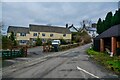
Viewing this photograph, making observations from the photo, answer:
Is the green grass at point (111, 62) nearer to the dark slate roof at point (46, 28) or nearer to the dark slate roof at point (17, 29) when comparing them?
the dark slate roof at point (17, 29)

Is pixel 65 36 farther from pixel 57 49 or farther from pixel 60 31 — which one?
pixel 57 49

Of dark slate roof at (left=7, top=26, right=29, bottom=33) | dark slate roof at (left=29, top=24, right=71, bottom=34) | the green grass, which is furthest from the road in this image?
dark slate roof at (left=29, top=24, right=71, bottom=34)

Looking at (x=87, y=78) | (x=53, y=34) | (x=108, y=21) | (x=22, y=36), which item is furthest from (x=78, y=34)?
(x=87, y=78)

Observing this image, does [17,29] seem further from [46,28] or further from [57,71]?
[57,71]

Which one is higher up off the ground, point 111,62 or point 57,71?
point 111,62

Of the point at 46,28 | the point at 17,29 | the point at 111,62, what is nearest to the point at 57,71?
the point at 111,62

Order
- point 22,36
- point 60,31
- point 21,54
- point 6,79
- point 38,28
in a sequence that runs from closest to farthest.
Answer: point 6,79, point 21,54, point 22,36, point 38,28, point 60,31

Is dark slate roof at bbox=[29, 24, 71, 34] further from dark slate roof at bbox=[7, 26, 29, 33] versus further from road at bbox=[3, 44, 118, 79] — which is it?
road at bbox=[3, 44, 118, 79]

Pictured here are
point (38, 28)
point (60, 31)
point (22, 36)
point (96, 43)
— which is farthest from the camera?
point (60, 31)

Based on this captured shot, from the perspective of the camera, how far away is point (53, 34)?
88.8 meters

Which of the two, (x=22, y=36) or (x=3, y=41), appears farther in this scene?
(x=22, y=36)

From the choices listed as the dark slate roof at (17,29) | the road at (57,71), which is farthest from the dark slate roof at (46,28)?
the road at (57,71)

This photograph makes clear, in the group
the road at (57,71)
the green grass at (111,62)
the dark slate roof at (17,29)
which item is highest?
the dark slate roof at (17,29)

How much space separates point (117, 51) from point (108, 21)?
20995 millimetres
